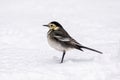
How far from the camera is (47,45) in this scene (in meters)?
13.6

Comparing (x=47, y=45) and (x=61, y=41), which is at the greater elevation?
(x=61, y=41)

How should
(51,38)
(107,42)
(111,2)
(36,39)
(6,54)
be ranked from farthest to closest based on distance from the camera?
1. (111,2)
2. (36,39)
3. (107,42)
4. (6,54)
5. (51,38)

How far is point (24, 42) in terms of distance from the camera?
14.0 metres

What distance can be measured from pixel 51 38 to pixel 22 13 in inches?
297

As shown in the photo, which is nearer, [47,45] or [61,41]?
[61,41]

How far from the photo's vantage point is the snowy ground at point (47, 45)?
10500mm

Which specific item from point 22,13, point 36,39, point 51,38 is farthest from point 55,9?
point 51,38

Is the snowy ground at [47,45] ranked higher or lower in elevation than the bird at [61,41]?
lower

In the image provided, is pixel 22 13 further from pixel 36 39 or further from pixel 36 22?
pixel 36 39

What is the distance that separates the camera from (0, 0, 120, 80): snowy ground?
34.4ft

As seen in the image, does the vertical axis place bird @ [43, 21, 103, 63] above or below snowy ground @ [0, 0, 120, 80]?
above

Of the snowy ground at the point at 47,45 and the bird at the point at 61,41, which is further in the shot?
the bird at the point at 61,41

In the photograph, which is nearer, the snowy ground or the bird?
the snowy ground

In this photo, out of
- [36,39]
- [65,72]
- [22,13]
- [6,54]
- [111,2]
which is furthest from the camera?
[111,2]
